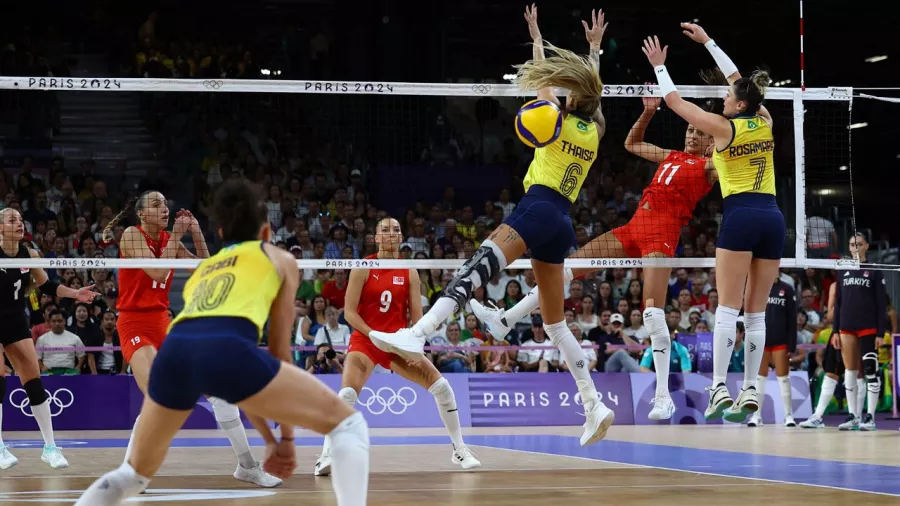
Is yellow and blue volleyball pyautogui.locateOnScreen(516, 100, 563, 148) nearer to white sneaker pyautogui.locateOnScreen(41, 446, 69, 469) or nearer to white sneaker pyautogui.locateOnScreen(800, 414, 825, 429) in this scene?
white sneaker pyautogui.locateOnScreen(41, 446, 69, 469)

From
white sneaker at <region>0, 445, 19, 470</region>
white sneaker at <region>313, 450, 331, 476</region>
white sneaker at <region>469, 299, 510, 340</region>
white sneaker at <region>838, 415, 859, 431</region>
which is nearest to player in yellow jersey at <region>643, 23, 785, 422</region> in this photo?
white sneaker at <region>469, 299, 510, 340</region>

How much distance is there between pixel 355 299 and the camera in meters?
9.45

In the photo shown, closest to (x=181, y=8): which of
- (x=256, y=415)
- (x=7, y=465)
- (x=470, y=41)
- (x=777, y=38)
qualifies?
(x=470, y=41)

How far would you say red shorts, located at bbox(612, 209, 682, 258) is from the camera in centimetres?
971

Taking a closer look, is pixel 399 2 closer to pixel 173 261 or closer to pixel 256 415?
pixel 173 261

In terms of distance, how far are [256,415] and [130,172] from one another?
16.4 m

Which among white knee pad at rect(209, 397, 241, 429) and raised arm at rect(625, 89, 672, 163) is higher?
raised arm at rect(625, 89, 672, 163)

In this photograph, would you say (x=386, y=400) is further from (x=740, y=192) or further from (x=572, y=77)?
(x=572, y=77)

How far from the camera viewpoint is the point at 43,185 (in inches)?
701

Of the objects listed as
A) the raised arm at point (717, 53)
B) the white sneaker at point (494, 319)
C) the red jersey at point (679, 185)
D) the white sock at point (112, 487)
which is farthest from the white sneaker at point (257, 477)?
the raised arm at point (717, 53)

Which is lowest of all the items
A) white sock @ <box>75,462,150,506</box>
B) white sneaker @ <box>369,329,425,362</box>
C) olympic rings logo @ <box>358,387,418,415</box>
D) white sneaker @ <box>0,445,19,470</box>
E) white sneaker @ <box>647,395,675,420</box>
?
olympic rings logo @ <box>358,387,418,415</box>

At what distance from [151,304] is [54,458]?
2.00 metres

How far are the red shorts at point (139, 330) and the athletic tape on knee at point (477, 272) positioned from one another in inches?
94.2

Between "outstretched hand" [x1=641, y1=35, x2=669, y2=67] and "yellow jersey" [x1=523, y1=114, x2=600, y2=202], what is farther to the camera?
"outstretched hand" [x1=641, y1=35, x2=669, y2=67]
